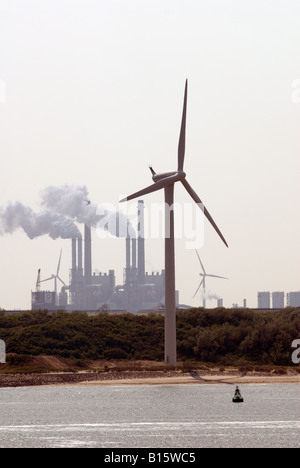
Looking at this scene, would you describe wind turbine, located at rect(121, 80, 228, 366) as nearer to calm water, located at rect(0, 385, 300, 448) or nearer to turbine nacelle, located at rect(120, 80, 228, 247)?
turbine nacelle, located at rect(120, 80, 228, 247)

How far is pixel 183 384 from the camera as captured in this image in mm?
109750

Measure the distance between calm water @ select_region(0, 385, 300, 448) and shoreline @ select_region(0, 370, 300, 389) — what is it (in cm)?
156

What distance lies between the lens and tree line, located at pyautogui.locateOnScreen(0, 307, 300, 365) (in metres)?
132

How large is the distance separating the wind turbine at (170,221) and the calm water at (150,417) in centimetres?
717

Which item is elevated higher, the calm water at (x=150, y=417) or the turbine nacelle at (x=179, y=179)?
the turbine nacelle at (x=179, y=179)

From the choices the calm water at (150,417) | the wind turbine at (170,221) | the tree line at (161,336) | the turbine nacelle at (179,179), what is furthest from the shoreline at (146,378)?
the turbine nacelle at (179,179)

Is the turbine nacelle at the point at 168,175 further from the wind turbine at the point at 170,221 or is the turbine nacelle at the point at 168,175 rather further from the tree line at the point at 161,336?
the tree line at the point at 161,336

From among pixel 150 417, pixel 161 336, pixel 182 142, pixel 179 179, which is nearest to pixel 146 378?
pixel 179 179

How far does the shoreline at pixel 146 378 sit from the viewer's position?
112 meters

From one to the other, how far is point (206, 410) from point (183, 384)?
20.3 m

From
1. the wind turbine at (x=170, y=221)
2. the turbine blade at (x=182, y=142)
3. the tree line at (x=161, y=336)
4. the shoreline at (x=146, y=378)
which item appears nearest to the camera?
the shoreline at (x=146, y=378)

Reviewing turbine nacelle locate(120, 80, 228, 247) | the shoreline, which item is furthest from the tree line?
turbine nacelle locate(120, 80, 228, 247)
